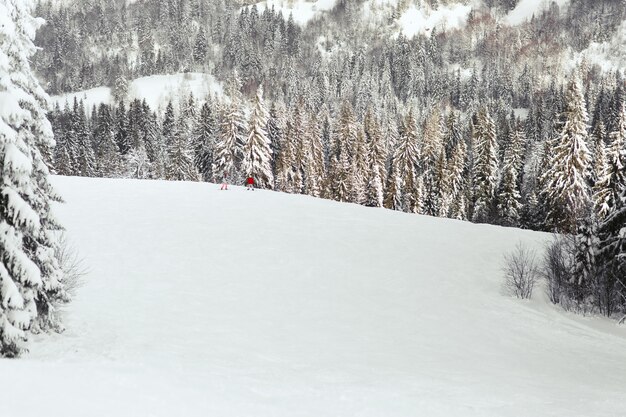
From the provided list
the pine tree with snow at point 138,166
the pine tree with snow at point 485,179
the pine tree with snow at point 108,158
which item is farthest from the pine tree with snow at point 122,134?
the pine tree with snow at point 485,179

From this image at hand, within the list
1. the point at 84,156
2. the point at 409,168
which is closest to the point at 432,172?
the point at 409,168

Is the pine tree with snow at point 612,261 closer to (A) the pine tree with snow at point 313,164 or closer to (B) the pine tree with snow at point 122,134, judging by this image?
(A) the pine tree with snow at point 313,164

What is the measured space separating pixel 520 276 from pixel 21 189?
2248cm

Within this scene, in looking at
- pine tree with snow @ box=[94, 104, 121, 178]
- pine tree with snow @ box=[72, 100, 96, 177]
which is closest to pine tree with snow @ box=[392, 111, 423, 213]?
pine tree with snow @ box=[94, 104, 121, 178]

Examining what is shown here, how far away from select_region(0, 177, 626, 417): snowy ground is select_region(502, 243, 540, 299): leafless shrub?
2.37 feet

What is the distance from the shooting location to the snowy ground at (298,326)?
905 cm

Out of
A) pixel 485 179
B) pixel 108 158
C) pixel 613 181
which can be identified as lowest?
pixel 613 181

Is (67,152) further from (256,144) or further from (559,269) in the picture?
(559,269)

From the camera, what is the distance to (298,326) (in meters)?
18.2

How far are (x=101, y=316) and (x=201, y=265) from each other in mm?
8115

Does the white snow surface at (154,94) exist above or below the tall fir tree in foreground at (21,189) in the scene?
above

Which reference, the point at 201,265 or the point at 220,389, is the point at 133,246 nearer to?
the point at 201,265

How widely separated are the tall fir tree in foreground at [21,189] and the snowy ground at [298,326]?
61.9 inches

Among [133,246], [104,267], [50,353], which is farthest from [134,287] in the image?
[50,353]
